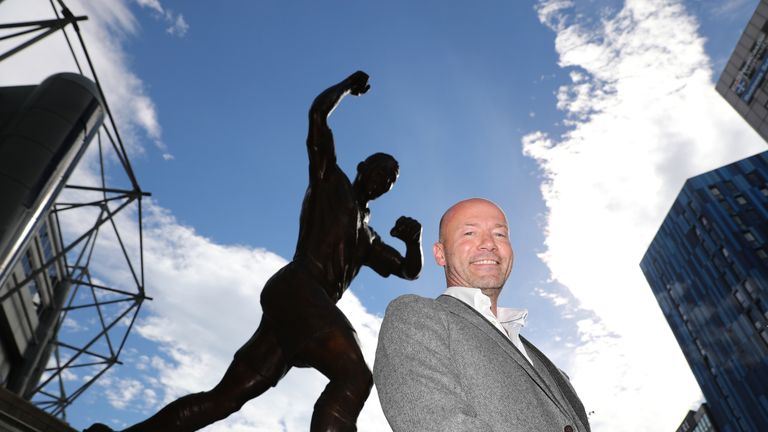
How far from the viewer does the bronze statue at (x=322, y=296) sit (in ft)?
6.80

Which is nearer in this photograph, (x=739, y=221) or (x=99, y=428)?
(x=99, y=428)

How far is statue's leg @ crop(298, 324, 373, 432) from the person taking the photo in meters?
1.88

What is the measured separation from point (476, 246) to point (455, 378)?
0.65 m

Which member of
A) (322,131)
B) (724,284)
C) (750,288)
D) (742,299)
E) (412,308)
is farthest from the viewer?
(724,284)

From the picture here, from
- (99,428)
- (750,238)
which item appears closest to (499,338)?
(99,428)

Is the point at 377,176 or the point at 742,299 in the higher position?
the point at 742,299

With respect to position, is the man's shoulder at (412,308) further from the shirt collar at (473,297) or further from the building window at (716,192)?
the building window at (716,192)

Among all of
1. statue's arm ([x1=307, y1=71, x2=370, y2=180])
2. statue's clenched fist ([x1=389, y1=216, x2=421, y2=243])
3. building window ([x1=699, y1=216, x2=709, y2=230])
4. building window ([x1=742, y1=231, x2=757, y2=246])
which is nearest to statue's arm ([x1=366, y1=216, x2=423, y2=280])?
statue's clenched fist ([x1=389, y1=216, x2=421, y2=243])

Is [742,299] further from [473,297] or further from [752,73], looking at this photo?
[473,297]

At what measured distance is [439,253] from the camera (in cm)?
206

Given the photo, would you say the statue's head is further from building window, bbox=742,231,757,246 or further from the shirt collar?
building window, bbox=742,231,757,246

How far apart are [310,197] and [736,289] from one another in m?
49.7

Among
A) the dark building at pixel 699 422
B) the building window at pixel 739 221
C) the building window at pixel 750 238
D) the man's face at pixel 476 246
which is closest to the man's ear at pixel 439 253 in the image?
the man's face at pixel 476 246

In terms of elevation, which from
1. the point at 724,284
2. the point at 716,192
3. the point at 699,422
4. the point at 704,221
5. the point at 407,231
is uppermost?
the point at 716,192
